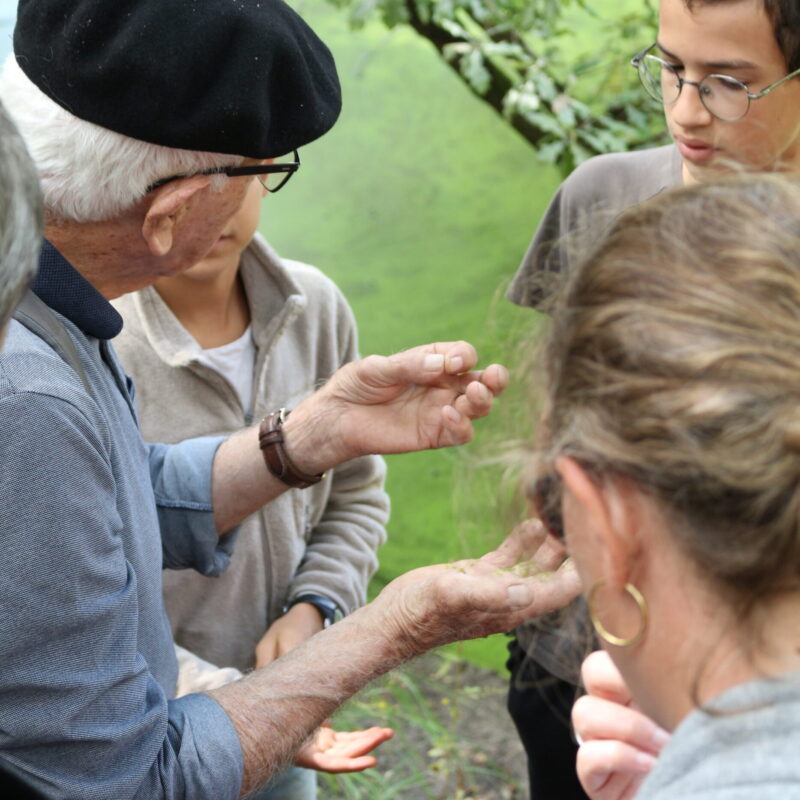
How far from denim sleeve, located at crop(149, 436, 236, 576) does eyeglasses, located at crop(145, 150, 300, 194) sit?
522 mm

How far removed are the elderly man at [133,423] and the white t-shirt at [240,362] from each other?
414mm

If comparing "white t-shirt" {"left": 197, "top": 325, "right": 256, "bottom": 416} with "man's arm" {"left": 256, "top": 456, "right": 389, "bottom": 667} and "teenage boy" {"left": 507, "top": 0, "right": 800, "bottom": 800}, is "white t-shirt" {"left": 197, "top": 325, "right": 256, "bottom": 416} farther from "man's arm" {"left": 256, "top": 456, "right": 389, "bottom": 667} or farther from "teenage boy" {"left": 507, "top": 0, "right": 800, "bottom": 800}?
"teenage boy" {"left": 507, "top": 0, "right": 800, "bottom": 800}

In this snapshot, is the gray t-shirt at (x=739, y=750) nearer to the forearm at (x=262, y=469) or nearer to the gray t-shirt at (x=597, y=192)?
the forearm at (x=262, y=469)

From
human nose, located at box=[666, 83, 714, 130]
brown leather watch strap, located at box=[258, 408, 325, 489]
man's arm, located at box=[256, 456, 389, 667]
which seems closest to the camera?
human nose, located at box=[666, 83, 714, 130]

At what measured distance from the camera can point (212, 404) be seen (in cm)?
208

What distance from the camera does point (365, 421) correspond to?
1.83 meters

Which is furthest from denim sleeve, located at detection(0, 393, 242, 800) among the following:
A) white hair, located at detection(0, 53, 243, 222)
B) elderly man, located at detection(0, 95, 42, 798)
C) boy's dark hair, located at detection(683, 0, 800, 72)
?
boy's dark hair, located at detection(683, 0, 800, 72)

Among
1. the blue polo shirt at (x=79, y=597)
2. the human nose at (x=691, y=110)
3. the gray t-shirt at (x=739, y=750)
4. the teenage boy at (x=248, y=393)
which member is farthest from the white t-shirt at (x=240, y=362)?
the gray t-shirt at (x=739, y=750)

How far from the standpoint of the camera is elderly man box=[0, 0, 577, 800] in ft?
3.93

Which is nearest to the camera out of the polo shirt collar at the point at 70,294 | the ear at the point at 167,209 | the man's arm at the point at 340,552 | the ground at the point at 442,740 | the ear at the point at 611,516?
the ear at the point at 611,516

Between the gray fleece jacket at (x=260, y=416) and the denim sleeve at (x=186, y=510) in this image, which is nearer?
the denim sleeve at (x=186, y=510)

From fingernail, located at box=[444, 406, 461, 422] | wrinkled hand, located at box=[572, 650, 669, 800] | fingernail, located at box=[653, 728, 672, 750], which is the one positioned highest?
fingernail, located at box=[653, 728, 672, 750]

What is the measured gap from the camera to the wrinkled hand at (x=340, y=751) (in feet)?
6.42

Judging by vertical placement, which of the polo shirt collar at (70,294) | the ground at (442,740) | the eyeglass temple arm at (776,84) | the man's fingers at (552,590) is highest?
the eyeglass temple arm at (776,84)
